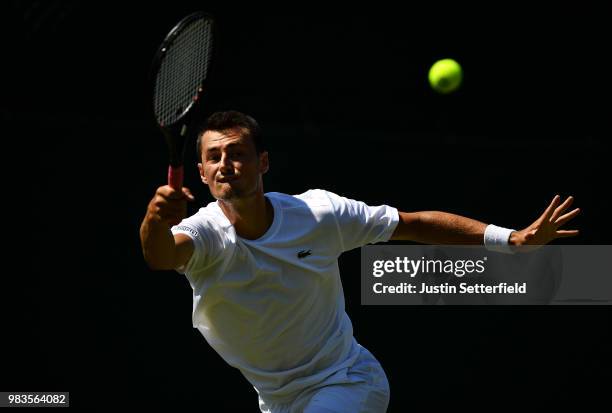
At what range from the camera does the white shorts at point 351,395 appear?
3777 millimetres

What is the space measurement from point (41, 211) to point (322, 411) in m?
2.60

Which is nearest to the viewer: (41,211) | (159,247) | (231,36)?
(159,247)

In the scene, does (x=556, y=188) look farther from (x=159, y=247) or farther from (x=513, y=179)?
(x=159, y=247)

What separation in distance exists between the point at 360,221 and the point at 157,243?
1.13 meters

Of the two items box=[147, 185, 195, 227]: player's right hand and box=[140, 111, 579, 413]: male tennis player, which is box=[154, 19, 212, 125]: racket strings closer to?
box=[140, 111, 579, 413]: male tennis player

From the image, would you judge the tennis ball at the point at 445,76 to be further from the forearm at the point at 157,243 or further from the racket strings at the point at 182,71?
the forearm at the point at 157,243

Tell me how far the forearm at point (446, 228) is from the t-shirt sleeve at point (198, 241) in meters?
0.86

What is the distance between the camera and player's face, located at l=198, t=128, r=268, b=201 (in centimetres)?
371

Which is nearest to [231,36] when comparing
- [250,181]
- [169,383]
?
[169,383]

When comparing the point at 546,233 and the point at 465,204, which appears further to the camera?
the point at 465,204

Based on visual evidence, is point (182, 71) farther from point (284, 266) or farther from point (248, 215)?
point (284, 266)

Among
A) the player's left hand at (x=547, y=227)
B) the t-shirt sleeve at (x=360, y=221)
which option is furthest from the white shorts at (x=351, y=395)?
the player's left hand at (x=547, y=227)

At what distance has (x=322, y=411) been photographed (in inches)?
146

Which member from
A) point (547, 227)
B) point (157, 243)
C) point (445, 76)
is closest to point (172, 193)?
point (157, 243)
